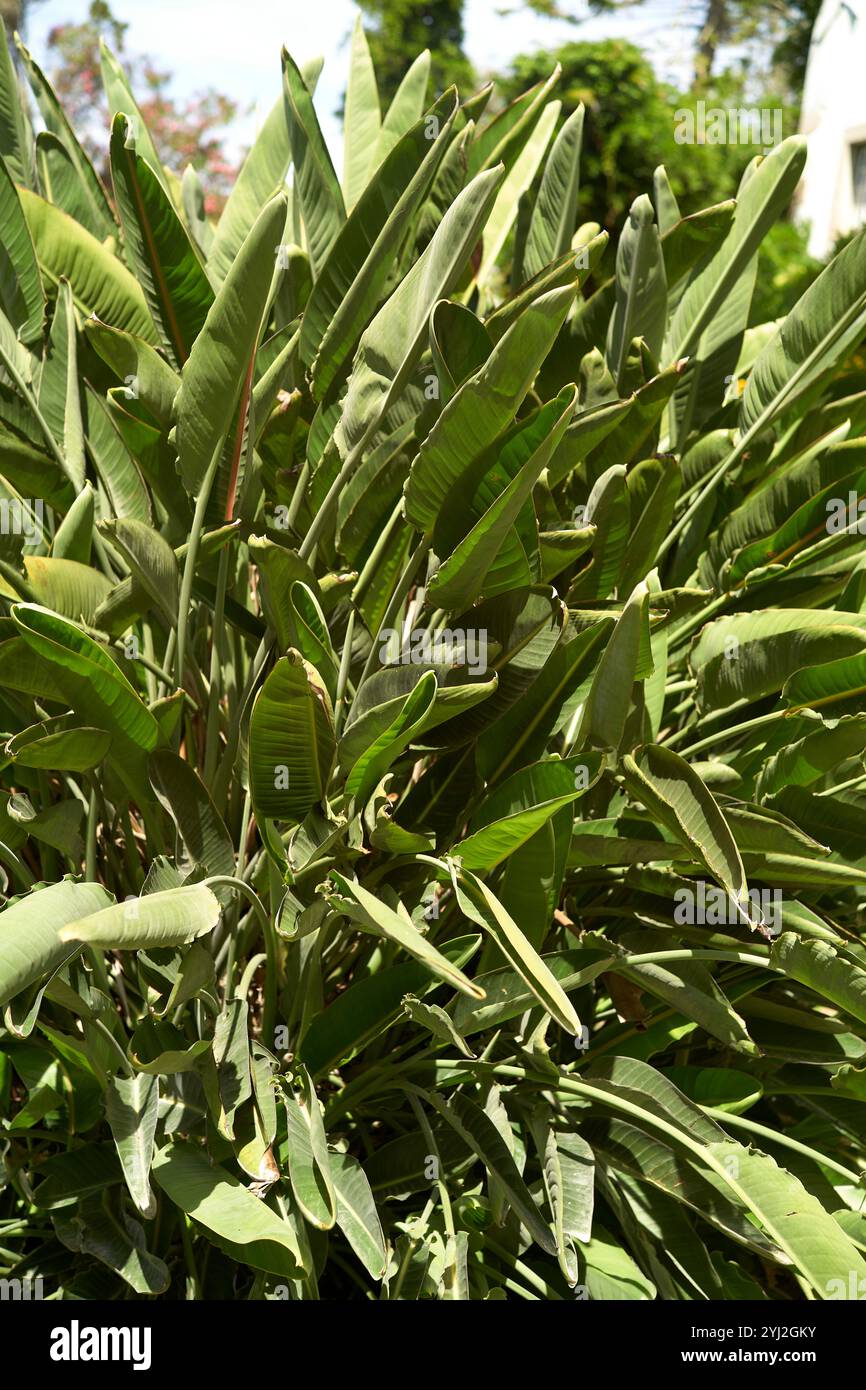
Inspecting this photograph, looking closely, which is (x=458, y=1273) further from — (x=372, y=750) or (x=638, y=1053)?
(x=372, y=750)

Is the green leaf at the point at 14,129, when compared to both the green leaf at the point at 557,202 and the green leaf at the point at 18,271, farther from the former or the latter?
the green leaf at the point at 557,202

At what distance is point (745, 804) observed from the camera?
131 cm

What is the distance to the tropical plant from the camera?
1.16m

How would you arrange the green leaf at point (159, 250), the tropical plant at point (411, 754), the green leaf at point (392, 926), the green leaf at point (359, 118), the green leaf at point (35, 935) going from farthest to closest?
the green leaf at point (359, 118) < the green leaf at point (159, 250) < the tropical plant at point (411, 754) < the green leaf at point (392, 926) < the green leaf at point (35, 935)

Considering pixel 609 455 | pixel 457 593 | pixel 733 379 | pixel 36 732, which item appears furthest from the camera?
pixel 733 379

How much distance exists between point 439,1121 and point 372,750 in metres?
0.56

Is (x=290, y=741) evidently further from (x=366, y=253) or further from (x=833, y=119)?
(x=833, y=119)

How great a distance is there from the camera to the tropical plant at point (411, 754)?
45.5 inches

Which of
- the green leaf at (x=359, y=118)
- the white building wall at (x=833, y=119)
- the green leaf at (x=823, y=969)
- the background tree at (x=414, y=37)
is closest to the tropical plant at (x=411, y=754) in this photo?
the green leaf at (x=823, y=969)

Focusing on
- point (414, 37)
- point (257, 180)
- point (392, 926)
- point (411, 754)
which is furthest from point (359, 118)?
point (414, 37)

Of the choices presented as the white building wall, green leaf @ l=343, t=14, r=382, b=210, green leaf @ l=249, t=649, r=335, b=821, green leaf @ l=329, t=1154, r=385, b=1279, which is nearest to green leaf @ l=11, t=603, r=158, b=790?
green leaf @ l=249, t=649, r=335, b=821

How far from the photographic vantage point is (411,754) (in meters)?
1.39

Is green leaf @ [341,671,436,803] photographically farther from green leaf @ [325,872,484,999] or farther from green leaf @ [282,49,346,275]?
green leaf @ [282,49,346,275]
